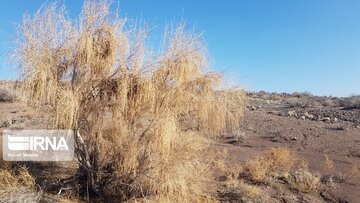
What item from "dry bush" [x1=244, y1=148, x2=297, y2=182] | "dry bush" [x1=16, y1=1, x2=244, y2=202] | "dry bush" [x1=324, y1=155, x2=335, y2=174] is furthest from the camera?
"dry bush" [x1=324, y1=155, x2=335, y2=174]

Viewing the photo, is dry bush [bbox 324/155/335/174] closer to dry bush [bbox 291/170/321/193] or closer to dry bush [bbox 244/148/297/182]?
dry bush [bbox 244/148/297/182]

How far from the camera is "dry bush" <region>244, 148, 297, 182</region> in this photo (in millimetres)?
12609

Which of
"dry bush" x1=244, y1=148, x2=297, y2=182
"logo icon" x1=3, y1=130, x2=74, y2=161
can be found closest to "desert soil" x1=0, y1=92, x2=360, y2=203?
"logo icon" x1=3, y1=130, x2=74, y2=161

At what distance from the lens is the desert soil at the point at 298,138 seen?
38.6 ft

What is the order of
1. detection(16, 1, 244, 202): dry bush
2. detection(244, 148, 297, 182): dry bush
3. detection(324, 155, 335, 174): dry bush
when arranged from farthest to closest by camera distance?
detection(324, 155, 335, 174): dry bush → detection(244, 148, 297, 182): dry bush → detection(16, 1, 244, 202): dry bush

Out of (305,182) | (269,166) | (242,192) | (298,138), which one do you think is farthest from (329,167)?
(298,138)

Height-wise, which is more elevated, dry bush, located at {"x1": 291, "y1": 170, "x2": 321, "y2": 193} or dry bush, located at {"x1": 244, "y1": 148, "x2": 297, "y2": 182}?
dry bush, located at {"x1": 244, "y1": 148, "x2": 297, "y2": 182}

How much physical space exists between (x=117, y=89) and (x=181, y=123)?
1.64 m

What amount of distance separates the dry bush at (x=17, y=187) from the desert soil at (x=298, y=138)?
1.39 meters

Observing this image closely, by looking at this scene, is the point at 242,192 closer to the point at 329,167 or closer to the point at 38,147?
the point at 329,167

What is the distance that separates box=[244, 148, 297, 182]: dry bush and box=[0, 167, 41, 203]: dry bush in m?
6.02

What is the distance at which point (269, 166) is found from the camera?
45.2 ft

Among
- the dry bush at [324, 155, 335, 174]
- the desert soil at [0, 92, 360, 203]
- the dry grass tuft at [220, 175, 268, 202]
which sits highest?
the desert soil at [0, 92, 360, 203]

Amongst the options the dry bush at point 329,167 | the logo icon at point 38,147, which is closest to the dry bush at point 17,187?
the logo icon at point 38,147
